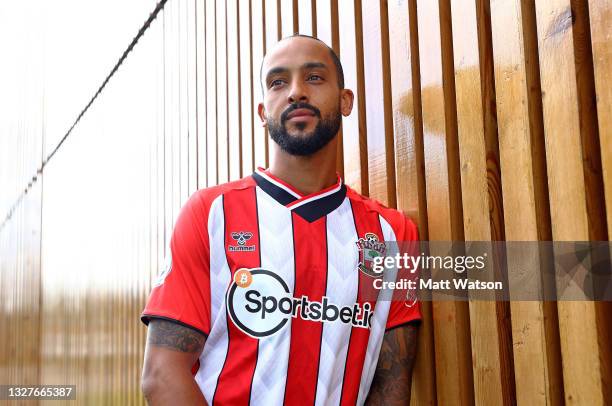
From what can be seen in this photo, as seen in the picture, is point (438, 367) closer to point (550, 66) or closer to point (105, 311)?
point (550, 66)

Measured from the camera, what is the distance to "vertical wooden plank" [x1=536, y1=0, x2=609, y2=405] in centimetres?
150

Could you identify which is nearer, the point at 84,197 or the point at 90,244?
the point at 90,244

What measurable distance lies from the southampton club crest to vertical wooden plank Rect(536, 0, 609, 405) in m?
0.58

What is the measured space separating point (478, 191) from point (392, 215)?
13.7 inches

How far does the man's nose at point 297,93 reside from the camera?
6.75 ft

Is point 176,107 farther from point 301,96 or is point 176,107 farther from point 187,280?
point 187,280

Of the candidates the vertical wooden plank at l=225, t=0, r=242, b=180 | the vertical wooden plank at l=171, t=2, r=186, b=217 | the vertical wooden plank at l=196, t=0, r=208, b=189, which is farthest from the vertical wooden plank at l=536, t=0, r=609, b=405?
the vertical wooden plank at l=171, t=2, r=186, b=217

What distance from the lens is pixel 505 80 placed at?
1.79 metres

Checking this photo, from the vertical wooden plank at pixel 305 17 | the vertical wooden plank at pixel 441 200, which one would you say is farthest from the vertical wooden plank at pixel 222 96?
the vertical wooden plank at pixel 441 200

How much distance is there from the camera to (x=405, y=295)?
209 cm

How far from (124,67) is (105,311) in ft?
7.10

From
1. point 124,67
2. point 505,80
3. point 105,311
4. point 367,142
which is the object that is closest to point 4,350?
point 105,311

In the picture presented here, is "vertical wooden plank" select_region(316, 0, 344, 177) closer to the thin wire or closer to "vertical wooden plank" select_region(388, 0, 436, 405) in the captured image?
"vertical wooden plank" select_region(388, 0, 436, 405)

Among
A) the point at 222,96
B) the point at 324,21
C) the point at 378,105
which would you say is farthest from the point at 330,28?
the point at 222,96
